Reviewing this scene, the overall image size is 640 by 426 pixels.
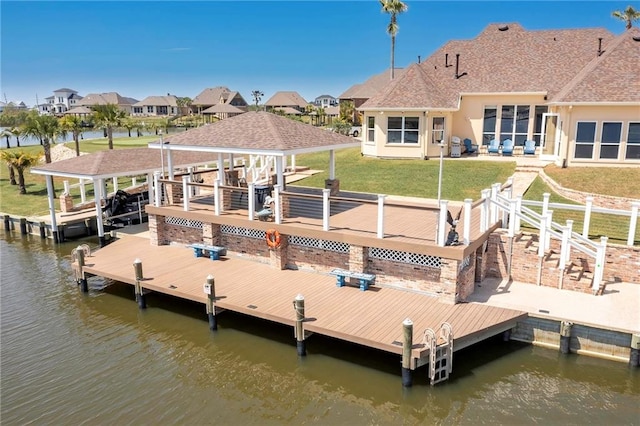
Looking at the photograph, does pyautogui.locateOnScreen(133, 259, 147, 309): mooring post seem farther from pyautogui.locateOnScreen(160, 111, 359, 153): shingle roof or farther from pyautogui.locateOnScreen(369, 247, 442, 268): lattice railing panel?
pyautogui.locateOnScreen(369, 247, 442, 268): lattice railing panel

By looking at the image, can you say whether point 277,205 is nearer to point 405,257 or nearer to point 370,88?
point 405,257

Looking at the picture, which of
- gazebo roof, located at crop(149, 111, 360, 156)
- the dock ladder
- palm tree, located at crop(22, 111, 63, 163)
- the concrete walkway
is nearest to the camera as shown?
the dock ladder

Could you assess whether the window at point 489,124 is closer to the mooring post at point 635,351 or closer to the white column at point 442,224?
the white column at point 442,224

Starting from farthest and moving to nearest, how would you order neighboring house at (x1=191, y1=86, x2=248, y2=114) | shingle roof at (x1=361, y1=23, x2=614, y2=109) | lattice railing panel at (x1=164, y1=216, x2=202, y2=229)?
neighboring house at (x1=191, y1=86, x2=248, y2=114) < shingle roof at (x1=361, y1=23, x2=614, y2=109) < lattice railing panel at (x1=164, y1=216, x2=202, y2=229)

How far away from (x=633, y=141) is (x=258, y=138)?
57.9 feet

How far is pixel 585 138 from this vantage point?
22688mm

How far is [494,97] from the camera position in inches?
1078

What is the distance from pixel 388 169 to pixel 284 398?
58.7ft

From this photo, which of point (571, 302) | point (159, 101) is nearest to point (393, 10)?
point (571, 302)

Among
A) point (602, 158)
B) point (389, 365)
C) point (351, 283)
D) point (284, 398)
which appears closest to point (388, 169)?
point (602, 158)

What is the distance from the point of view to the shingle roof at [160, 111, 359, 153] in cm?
1488

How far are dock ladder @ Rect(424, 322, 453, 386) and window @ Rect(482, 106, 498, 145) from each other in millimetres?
20541

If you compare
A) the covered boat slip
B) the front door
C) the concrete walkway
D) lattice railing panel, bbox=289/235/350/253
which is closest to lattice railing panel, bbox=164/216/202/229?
the covered boat slip

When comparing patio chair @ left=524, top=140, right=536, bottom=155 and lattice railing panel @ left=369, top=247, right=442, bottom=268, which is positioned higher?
patio chair @ left=524, top=140, right=536, bottom=155
